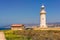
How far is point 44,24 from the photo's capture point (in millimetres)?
37125

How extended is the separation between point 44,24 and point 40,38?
20.9 meters

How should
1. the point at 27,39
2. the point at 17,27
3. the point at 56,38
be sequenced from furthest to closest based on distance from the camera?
the point at 17,27, the point at 27,39, the point at 56,38

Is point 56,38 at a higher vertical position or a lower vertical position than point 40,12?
lower

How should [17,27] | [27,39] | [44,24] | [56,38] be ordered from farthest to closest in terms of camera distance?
[44,24] < [17,27] < [27,39] < [56,38]

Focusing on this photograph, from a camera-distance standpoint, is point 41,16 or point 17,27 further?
point 41,16

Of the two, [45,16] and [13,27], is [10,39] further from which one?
[45,16]

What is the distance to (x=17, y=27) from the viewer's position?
3469cm

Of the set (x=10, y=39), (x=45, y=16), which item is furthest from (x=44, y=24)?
(x=10, y=39)

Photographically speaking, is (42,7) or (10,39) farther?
(42,7)

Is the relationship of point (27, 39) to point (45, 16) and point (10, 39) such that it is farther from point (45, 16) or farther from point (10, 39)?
point (45, 16)

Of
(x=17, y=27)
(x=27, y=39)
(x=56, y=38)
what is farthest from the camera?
(x=17, y=27)

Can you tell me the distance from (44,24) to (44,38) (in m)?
21.0

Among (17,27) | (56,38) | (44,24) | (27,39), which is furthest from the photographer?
(44,24)

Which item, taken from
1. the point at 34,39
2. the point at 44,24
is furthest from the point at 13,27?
the point at 34,39
